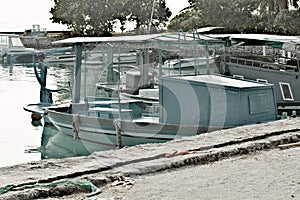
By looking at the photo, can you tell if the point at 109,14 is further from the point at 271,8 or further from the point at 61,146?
the point at 61,146

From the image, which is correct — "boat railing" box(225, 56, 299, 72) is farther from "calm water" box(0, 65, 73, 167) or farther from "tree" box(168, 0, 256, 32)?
"tree" box(168, 0, 256, 32)

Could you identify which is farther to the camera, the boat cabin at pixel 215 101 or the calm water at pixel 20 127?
the calm water at pixel 20 127

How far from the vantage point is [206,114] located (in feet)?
43.8

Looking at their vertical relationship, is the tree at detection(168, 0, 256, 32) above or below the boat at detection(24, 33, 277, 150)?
above

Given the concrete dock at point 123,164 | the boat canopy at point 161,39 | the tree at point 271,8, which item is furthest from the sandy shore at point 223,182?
the tree at point 271,8

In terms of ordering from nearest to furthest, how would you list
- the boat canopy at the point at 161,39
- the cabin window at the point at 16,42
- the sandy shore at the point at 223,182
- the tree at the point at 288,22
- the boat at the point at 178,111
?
the sandy shore at the point at 223,182 → the boat at the point at 178,111 → the boat canopy at the point at 161,39 → the tree at the point at 288,22 → the cabin window at the point at 16,42

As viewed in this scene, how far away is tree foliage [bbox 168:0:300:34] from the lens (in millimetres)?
40531

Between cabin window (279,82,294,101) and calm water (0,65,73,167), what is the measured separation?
665cm

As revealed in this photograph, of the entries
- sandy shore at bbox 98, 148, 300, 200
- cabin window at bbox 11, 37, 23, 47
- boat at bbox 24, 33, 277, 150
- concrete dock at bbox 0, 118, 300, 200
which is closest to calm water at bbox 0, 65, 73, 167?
boat at bbox 24, 33, 277, 150

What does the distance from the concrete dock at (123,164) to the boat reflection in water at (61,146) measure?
779 cm

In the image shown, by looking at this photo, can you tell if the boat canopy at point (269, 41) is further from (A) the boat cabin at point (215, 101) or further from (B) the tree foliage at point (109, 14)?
(B) the tree foliage at point (109, 14)

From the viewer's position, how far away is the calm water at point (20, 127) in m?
16.4

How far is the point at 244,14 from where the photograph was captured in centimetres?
4422

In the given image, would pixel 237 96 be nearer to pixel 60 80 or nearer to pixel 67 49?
pixel 60 80
